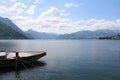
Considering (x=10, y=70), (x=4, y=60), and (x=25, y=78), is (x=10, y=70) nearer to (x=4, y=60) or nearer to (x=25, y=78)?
(x=4, y=60)

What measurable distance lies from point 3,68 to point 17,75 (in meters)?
6.94

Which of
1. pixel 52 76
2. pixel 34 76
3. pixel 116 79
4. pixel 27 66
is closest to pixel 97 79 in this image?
pixel 116 79

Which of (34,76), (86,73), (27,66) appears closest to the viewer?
(34,76)

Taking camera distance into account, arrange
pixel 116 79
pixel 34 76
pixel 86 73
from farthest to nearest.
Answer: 1. pixel 86 73
2. pixel 34 76
3. pixel 116 79

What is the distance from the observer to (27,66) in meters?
48.3

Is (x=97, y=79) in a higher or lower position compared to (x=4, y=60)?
lower

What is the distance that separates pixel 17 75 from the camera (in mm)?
39531

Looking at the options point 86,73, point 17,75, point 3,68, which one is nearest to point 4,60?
point 3,68

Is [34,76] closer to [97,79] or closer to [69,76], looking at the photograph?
[69,76]

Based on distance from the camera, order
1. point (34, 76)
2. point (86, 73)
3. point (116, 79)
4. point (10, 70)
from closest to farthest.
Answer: point (116, 79)
point (34, 76)
point (86, 73)
point (10, 70)

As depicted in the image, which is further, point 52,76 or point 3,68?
point 3,68

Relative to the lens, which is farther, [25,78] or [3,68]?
[3,68]

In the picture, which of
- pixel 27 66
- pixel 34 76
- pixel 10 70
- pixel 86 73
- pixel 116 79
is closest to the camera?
pixel 116 79

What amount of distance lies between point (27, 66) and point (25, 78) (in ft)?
37.8
